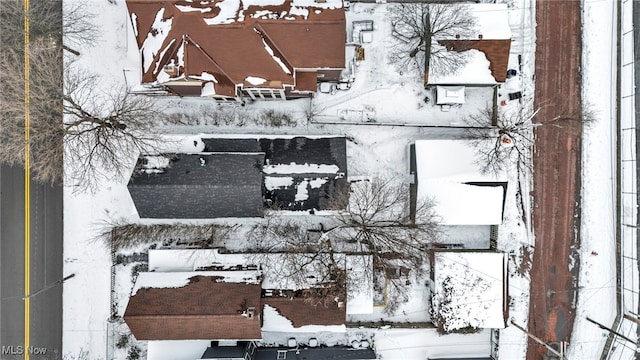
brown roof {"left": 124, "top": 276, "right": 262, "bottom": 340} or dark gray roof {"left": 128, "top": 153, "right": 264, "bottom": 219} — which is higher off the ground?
dark gray roof {"left": 128, "top": 153, "right": 264, "bottom": 219}

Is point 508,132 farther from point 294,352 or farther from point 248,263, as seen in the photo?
point 294,352

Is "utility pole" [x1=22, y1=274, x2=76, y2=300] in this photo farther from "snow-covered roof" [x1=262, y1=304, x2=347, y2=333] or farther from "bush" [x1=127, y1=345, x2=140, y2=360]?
"snow-covered roof" [x1=262, y1=304, x2=347, y2=333]

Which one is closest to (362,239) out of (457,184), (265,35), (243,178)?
(457,184)

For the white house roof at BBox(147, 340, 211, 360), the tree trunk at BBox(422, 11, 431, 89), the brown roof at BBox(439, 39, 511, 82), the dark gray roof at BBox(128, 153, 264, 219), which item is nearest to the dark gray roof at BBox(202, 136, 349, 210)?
the dark gray roof at BBox(128, 153, 264, 219)

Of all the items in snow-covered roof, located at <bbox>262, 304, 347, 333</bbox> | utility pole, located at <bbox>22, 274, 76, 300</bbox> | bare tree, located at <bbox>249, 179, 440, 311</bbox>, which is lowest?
snow-covered roof, located at <bbox>262, 304, 347, 333</bbox>

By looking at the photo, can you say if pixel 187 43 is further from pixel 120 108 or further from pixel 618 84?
pixel 618 84

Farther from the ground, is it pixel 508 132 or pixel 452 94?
pixel 452 94

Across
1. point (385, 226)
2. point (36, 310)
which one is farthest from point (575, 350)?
point (36, 310)
